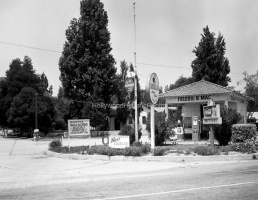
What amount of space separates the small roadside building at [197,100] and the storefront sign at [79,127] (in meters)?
9.42

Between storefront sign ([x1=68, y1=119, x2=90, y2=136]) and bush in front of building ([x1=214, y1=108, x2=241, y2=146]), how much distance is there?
7.80m

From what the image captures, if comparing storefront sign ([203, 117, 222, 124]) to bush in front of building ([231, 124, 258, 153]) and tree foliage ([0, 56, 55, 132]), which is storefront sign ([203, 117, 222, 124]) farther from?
tree foliage ([0, 56, 55, 132])

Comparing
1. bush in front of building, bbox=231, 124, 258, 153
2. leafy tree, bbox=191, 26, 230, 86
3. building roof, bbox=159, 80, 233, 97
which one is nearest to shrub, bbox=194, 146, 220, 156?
bush in front of building, bbox=231, 124, 258, 153

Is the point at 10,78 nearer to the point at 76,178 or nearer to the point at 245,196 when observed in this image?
the point at 76,178

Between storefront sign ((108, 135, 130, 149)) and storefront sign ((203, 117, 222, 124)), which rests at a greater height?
storefront sign ((203, 117, 222, 124))

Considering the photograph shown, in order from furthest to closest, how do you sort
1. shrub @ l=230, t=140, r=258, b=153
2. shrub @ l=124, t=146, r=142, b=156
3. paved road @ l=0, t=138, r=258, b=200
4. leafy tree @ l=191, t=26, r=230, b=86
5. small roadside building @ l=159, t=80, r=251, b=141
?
leafy tree @ l=191, t=26, r=230, b=86, small roadside building @ l=159, t=80, r=251, b=141, shrub @ l=124, t=146, r=142, b=156, shrub @ l=230, t=140, r=258, b=153, paved road @ l=0, t=138, r=258, b=200

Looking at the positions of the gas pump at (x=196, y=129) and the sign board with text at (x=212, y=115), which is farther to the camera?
the gas pump at (x=196, y=129)

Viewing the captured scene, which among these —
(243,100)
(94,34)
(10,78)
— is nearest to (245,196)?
(243,100)

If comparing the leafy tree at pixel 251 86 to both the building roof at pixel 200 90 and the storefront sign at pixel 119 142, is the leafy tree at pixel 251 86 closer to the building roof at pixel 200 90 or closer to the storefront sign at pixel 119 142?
the building roof at pixel 200 90

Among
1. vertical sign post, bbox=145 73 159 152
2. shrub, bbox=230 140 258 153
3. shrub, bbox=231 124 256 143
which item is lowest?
shrub, bbox=230 140 258 153

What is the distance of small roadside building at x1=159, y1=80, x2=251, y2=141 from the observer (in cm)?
2620

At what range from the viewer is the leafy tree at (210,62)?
2016 inches

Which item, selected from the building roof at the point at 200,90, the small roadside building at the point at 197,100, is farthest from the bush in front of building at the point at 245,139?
the building roof at the point at 200,90

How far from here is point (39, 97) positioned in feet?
185
